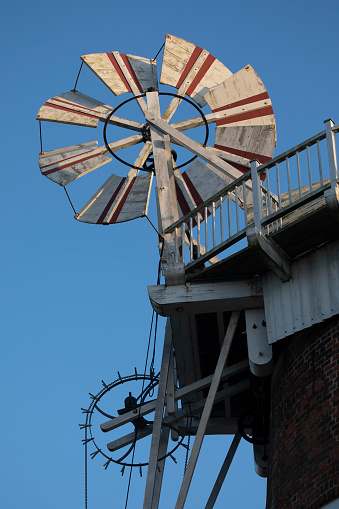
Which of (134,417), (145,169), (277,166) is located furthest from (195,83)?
(134,417)

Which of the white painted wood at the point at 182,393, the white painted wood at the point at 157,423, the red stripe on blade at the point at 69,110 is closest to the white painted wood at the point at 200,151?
the red stripe on blade at the point at 69,110

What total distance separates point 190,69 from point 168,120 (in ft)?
4.36

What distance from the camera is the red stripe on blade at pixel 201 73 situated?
695 inches

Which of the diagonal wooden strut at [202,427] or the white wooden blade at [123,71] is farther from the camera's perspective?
the white wooden blade at [123,71]

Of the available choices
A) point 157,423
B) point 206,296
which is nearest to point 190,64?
point 206,296

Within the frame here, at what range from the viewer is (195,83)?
17.8 m

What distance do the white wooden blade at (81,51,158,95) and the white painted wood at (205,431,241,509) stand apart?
6913 millimetres

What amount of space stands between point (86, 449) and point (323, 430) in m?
4.95

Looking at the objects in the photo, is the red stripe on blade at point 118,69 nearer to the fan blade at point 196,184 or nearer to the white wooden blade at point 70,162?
the white wooden blade at point 70,162

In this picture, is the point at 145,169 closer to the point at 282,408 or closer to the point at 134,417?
the point at 134,417

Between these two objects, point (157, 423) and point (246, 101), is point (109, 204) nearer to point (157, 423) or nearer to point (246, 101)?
point (246, 101)

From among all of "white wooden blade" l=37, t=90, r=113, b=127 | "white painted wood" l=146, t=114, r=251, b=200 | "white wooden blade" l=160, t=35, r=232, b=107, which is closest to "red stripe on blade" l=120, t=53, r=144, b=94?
"white wooden blade" l=160, t=35, r=232, b=107

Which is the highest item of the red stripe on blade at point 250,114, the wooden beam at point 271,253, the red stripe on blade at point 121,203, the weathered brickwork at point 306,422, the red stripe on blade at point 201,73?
the red stripe on blade at point 201,73

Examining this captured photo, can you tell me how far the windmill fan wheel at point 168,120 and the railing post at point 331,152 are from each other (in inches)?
154
